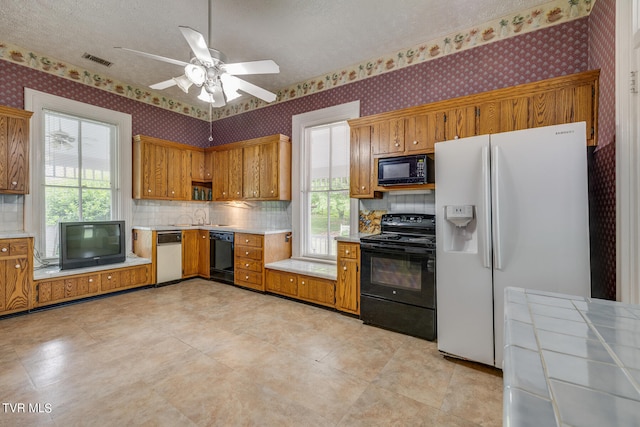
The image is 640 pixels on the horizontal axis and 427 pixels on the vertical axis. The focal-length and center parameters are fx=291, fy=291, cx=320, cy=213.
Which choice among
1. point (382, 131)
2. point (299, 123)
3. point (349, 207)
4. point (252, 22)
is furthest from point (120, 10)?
point (349, 207)

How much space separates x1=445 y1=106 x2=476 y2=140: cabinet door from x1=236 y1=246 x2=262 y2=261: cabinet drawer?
2888mm

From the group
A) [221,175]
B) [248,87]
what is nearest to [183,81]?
[248,87]

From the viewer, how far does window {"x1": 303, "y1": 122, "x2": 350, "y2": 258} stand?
412 centimetres

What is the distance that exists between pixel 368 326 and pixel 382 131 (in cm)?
216

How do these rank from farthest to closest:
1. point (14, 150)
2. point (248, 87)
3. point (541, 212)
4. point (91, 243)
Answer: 1. point (91, 243)
2. point (14, 150)
3. point (248, 87)
4. point (541, 212)

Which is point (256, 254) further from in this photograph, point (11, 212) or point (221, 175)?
point (11, 212)

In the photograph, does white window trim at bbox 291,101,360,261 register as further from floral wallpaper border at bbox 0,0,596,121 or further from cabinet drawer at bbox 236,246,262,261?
cabinet drawer at bbox 236,246,262,261

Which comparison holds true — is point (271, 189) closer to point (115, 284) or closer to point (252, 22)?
point (252, 22)

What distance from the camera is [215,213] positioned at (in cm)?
579

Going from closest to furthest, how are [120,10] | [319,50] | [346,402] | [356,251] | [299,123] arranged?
1. [346,402]
2. [120,10]
3. [356,251]
4. [319,50]
5. [299,123]

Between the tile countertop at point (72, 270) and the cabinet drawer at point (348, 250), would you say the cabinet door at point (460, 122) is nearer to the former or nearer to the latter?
the cabinet drawer at point (348, 250)

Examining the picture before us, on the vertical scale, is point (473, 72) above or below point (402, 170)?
above

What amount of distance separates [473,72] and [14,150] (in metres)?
5.40

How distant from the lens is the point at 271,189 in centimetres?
454
